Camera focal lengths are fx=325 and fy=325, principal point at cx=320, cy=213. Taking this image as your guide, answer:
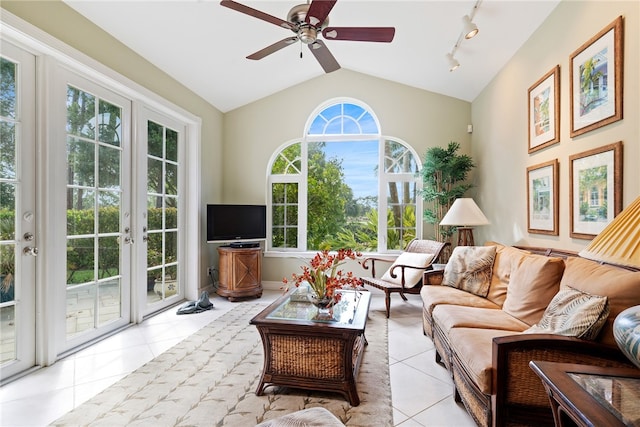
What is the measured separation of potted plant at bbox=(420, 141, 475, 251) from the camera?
4.25 meters

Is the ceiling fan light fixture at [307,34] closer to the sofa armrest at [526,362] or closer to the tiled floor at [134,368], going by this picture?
the sofa armrest at [526,362]

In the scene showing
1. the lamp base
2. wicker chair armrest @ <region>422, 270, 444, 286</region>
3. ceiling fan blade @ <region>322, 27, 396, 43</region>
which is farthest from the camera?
the lamp base

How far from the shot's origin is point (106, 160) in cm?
308

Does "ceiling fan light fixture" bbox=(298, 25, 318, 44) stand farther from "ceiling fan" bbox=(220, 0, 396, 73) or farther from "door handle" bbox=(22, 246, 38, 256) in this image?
"door handle" bbox=(22, 246, 38, 256)

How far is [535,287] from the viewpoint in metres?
2.18

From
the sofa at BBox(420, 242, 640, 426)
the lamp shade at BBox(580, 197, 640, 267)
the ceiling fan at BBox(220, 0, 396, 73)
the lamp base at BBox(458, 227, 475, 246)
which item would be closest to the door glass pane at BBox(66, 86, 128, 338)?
the ceiling fan at BBox(220, 0, 396, 73)

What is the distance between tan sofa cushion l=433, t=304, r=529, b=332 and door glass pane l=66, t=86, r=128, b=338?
2.97 metres

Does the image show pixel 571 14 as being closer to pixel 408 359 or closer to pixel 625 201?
pixel 625 201

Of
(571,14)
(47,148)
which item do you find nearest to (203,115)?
(47,148)

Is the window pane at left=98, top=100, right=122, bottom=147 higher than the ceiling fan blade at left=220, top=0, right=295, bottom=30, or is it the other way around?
the ceiling fan blade at left=220, top=0, right=295, bottom=30

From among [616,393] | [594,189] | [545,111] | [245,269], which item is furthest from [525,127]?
[245,269]

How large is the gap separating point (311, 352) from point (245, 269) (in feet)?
8.25

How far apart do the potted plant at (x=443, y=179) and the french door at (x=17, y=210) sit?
160 inches

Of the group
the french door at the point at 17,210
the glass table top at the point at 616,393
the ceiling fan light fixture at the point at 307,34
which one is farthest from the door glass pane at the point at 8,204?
the glass table top at the point at 616,393
